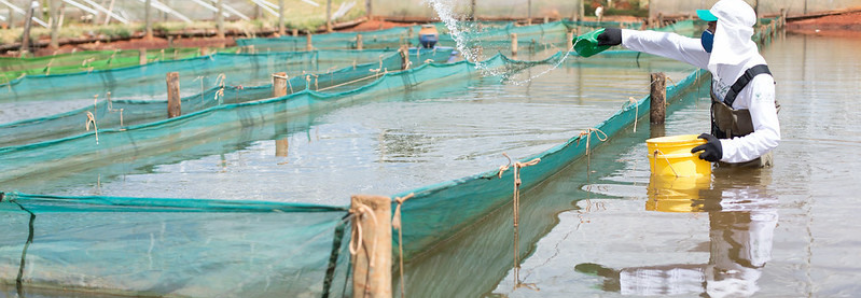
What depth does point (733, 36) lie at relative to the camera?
8328mm

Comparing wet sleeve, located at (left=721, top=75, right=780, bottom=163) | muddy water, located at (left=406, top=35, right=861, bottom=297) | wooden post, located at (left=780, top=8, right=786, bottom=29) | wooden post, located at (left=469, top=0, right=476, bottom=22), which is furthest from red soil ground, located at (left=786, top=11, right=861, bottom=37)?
wet sleeve, located at (left=721, top=75, right=780, bottom=163)

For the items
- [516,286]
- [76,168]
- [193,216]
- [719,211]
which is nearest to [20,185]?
[76,168]

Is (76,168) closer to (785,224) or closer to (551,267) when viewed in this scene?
(551,267)

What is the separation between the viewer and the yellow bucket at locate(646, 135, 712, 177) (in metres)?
9.12

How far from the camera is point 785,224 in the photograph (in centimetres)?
802

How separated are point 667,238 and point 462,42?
28.1 m

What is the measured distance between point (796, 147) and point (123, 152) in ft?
29.8

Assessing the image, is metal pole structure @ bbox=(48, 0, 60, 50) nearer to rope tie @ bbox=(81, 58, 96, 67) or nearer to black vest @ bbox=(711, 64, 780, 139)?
rope tie @ bbox=(81, 58, 96, 67)

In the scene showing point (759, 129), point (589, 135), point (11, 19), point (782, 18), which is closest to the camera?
point (759, 129)

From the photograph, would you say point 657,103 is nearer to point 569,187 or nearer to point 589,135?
point 589,135

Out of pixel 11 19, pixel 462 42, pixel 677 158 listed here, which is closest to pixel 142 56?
pixel 11 19

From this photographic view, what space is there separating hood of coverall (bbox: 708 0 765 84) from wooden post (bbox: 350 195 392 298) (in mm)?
4505

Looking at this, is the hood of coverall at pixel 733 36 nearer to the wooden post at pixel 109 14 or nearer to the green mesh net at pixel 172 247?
the green mesh net at pixel 172 247

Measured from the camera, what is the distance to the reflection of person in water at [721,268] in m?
6.42
